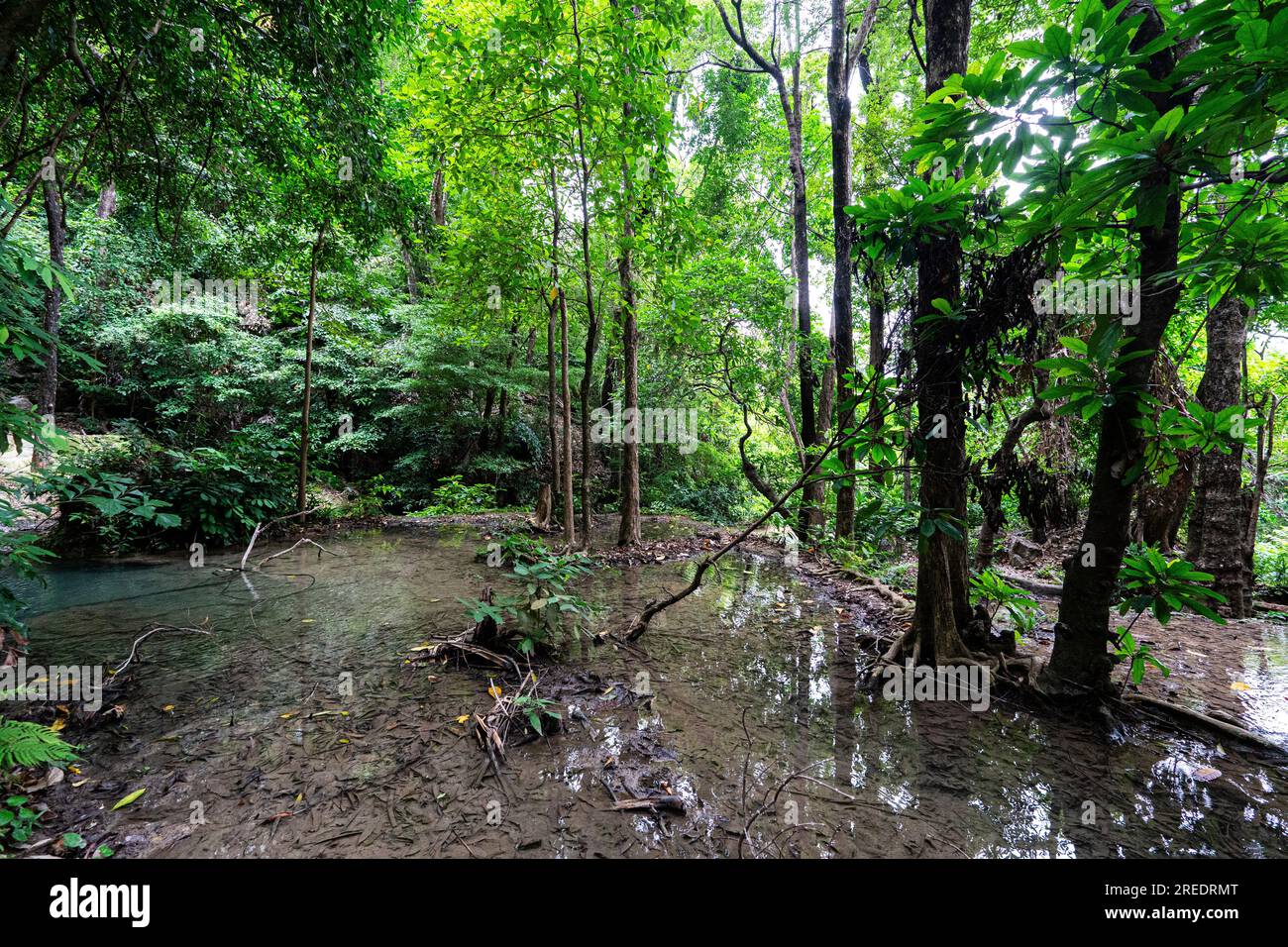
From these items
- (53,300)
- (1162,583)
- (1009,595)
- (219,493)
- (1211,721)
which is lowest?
(1211,721)

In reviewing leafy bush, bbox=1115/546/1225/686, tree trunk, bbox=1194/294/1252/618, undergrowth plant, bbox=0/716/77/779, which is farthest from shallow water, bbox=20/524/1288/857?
tree trunk, bbox=1194/294/1252/618

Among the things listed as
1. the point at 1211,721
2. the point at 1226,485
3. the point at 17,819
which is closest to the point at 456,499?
the point at 17,819

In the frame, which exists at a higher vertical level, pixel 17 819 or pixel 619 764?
pixel 17 819

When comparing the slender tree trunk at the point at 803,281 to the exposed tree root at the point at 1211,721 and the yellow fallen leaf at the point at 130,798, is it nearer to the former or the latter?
the exposed tree root at the point at 1211,721

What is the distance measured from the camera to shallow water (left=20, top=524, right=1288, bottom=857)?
7.10 ft

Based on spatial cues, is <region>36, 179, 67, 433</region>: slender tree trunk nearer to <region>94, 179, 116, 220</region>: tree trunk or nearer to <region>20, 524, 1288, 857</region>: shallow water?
<region>20, 524, 1288, 857</region>: shallow water

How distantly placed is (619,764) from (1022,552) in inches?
359

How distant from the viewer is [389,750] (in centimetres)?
279

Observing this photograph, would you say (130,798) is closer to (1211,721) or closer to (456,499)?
(1211,721)

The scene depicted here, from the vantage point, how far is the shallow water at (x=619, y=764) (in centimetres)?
216

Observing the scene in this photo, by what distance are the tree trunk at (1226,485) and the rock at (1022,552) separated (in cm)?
287

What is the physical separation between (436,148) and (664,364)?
765 cm

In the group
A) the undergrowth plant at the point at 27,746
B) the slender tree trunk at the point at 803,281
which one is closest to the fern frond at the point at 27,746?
the undergrowth plant at the point at 27,746

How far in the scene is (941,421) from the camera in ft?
10.3
